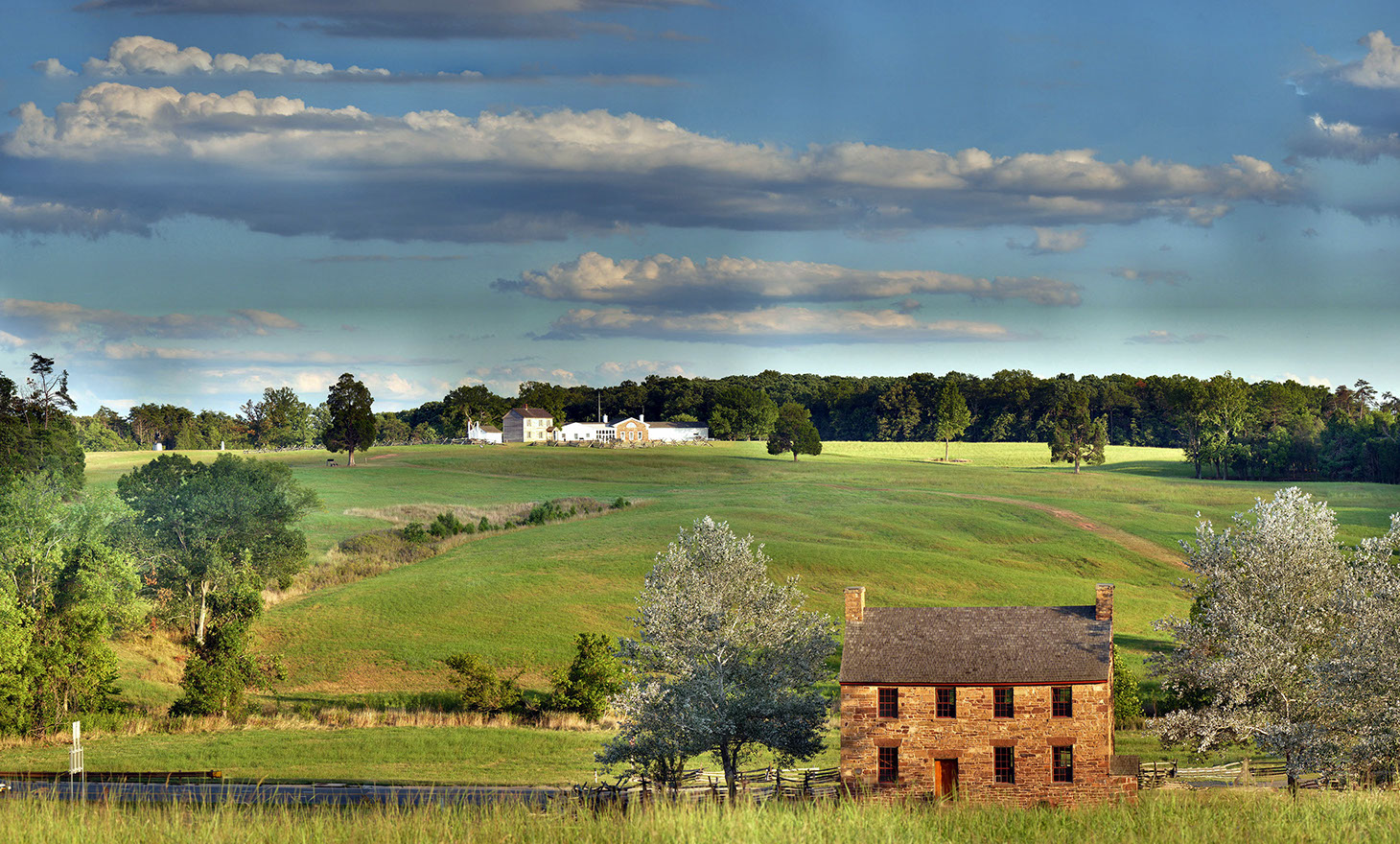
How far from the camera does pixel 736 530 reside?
102 metres

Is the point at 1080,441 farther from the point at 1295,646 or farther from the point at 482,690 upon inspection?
the point at 1295,646

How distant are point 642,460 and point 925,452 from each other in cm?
4628

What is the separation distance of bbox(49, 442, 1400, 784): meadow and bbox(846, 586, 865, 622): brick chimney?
467 inches

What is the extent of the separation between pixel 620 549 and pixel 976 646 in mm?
54337

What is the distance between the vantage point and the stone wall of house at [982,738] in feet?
131


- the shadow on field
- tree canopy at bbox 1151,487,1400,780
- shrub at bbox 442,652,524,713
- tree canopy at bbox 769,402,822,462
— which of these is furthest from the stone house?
the shadow on field

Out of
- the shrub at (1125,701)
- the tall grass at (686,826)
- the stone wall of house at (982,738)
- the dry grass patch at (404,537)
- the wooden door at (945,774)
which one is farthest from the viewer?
the dry grass patch at (404,537)

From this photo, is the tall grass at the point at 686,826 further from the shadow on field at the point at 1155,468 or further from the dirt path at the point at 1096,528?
the shadow on field at the point at 1155,468

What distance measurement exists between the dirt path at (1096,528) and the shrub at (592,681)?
172 ft

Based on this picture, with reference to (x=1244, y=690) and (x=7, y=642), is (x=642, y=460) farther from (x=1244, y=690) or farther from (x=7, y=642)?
(x=1244, y=690)

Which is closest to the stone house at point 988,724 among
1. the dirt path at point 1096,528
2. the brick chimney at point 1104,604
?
the brick chimney at point 1104,604

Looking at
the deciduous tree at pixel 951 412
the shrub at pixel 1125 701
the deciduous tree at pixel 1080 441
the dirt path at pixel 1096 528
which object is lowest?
the shrub at pixel 1125 701

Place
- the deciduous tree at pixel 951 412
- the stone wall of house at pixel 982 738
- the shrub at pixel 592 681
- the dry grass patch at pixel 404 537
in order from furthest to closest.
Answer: the deciduous tree at pixel 951 412, the dry grass patch at pixel 404 537, the shrub at pixel 592 681, the stone wall of house at pixel 982 738

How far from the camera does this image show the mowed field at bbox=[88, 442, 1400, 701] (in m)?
71.8
